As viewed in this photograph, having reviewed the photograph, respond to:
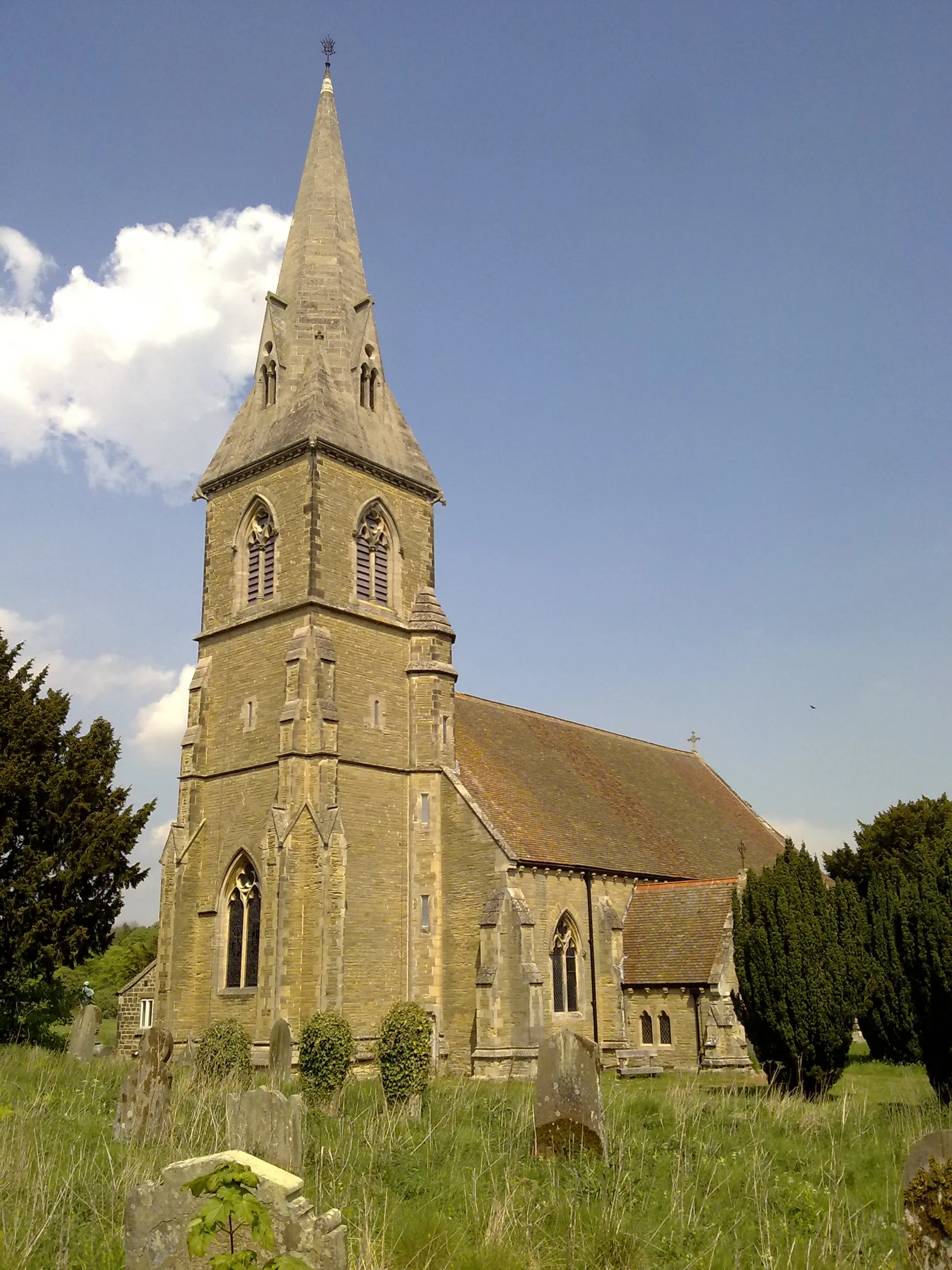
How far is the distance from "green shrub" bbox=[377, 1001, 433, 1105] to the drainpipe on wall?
10.5 meters

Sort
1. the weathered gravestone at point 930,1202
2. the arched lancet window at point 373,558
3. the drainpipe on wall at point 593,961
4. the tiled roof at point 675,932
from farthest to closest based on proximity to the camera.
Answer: the arched lancet window at point 373,558, the drainpipe on wall at point 593,961, the tiled roof at point 675,932, the weathered gravestone at point 930,1202

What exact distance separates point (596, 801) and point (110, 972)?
33.1 metres

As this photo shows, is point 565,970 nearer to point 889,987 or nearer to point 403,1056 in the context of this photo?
point 889,987

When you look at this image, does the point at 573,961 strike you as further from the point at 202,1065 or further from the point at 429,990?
the point at 202,1065

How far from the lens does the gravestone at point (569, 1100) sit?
1184cm

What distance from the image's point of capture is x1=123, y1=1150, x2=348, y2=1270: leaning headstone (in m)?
5.36

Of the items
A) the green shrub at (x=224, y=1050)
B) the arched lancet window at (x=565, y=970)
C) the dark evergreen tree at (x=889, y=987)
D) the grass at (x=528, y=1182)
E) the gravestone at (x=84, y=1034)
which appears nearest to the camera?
the grass at (x=528, y=1182)

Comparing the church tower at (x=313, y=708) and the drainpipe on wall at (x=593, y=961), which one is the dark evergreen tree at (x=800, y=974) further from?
the church tower at (x=313, y=708)

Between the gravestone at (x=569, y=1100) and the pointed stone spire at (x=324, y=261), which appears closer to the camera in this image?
the gravestone at (x=569, y=1100)

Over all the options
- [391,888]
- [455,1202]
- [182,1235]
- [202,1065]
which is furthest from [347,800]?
[182,1235]

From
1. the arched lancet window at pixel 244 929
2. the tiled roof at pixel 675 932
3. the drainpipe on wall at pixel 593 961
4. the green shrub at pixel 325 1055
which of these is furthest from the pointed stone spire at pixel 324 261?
the green shrub at pixel 325 1055

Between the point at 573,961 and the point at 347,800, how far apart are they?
7.28 meters

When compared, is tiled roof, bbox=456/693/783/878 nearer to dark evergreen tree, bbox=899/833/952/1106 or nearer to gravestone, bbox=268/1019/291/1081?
gravestone, bbox=268/1019/291/1081

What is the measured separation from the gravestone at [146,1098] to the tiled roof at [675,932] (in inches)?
620
